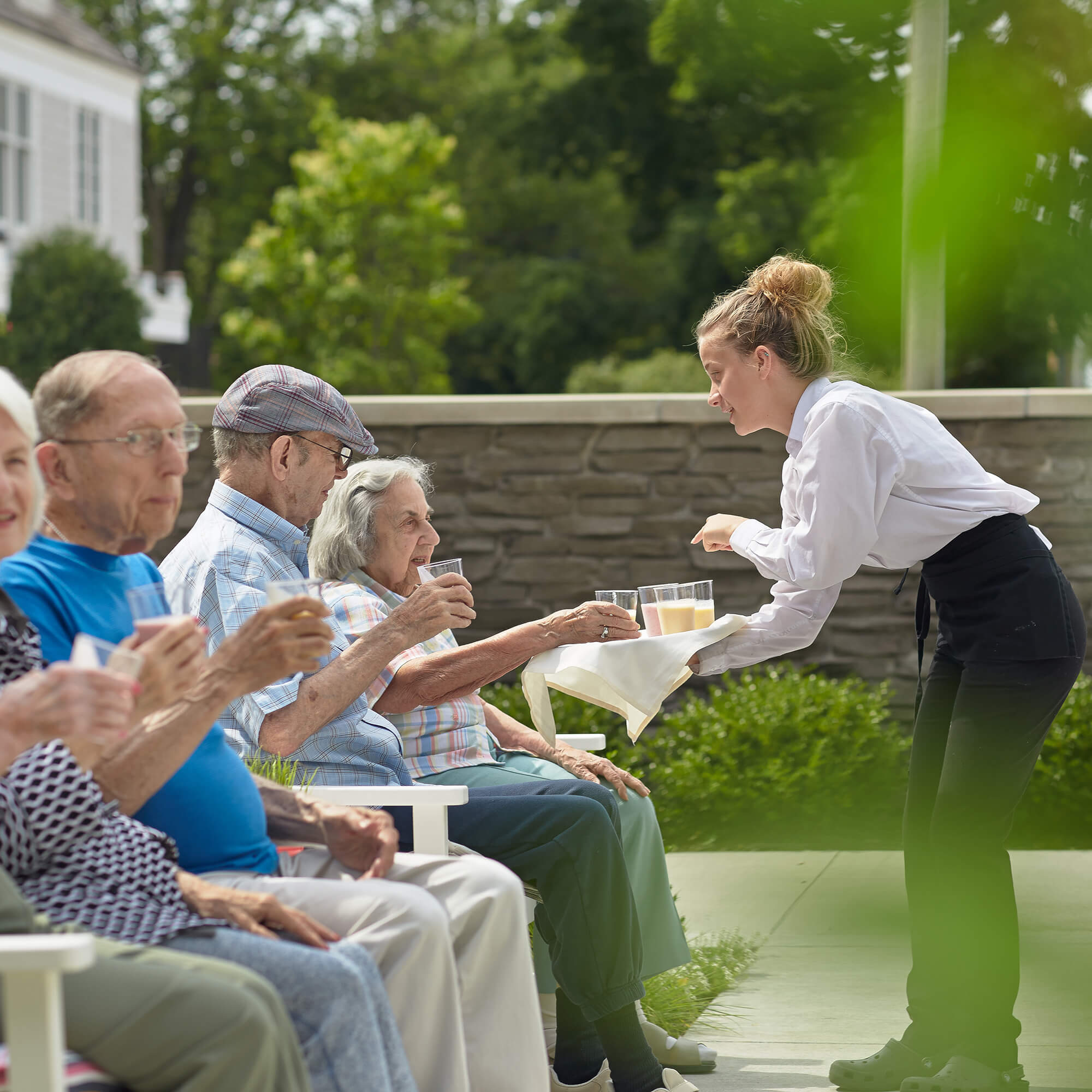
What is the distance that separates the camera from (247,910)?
232 centimetres

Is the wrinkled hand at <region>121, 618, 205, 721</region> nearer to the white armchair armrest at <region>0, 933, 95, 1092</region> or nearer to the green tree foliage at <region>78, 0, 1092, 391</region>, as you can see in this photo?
the white armchair armrest at <region>0, 933, 95, 1092</region>

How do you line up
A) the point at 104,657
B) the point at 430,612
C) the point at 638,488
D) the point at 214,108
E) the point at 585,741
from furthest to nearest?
the point at 214,108 → the point at 638,488 → the point at 585,741 → the point at 430,612 → the point at 104,657

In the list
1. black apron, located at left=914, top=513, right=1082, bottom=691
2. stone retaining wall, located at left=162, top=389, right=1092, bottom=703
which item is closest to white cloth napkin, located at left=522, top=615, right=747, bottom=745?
black apron, located at left=914, top=513, right=1082, bottom=691

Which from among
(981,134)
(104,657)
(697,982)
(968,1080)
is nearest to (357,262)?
(697,982)

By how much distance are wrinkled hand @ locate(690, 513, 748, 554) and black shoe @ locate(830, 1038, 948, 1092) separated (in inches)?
49.7

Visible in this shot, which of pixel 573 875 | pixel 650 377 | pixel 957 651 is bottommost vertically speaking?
pixel 573 875

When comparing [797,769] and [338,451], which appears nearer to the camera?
[338,451]

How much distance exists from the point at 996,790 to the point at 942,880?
0.80ft

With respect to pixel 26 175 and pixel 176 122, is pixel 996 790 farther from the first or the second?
pixel 176 122

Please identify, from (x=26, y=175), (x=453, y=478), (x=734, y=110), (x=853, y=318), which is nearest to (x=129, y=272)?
(x=26, y=175)

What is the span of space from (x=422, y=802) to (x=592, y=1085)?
0.81m

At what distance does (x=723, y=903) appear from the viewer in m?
5.21

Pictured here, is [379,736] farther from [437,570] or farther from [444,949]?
[444,949]

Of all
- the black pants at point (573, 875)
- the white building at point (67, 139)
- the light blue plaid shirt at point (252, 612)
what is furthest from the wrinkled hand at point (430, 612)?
the white building at point (67, 139)
